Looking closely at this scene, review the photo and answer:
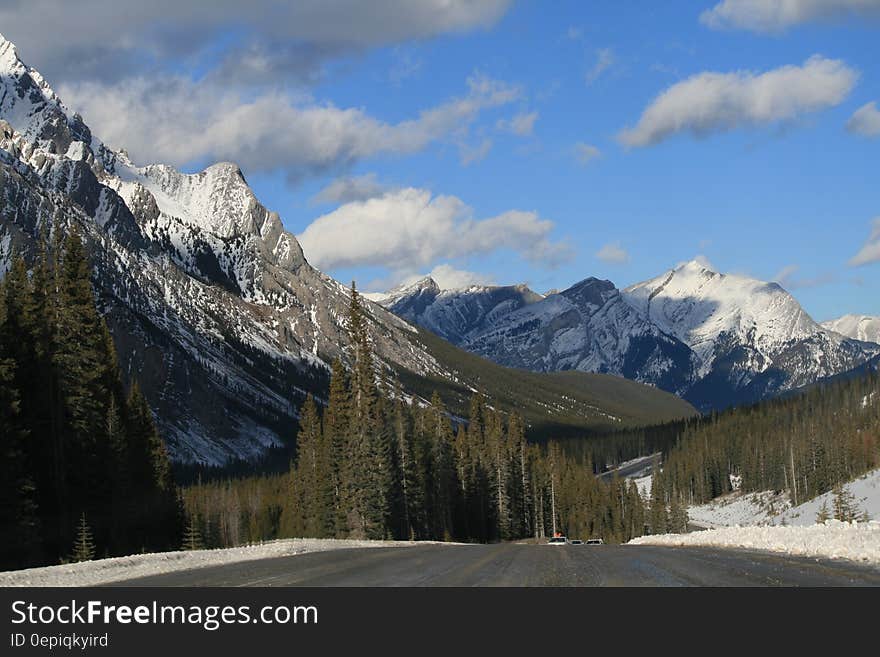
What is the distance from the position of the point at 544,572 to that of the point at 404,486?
6154 centimetres

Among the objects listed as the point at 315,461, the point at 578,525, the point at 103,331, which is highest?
the point at 103,331

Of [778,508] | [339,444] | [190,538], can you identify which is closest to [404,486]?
[339,444]

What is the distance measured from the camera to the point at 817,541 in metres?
29.6

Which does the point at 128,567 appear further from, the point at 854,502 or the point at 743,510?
the point at 743,510

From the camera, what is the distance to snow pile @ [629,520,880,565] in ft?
84.0

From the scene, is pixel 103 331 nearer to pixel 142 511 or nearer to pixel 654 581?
pixel 142 511

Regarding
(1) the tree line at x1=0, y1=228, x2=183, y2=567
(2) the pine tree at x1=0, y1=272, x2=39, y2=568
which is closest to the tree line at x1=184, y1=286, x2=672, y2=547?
(1) the tree line at x1=0, y1=228, x2=183, y2=567

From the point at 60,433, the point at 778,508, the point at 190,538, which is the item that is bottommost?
the point at 778,508

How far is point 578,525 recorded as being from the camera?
466 feet

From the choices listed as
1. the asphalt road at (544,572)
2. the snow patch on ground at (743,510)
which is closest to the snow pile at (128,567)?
the asphalt road at (544,572)

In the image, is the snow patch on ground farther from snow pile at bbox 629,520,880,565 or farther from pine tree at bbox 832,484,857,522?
snow pile at bbox 629,520,880,565

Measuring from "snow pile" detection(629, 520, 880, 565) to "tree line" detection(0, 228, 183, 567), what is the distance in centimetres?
2829
